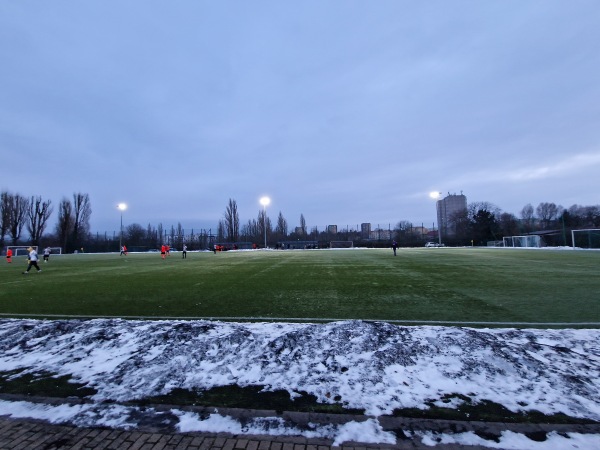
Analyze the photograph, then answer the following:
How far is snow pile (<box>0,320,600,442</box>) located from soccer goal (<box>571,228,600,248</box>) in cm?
4728

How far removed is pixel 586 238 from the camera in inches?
1655

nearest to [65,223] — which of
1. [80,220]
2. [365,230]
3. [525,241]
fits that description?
[80,220]

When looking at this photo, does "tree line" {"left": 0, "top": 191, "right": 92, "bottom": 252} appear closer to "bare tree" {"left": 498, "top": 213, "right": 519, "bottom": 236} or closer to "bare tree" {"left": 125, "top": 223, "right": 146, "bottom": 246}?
"bare tree" {"left": 125, "top": 223, "right": 146, "bottom": 246}

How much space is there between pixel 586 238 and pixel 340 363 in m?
52.4

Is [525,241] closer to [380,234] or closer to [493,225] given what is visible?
[493,225]

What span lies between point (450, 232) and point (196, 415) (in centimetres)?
9813

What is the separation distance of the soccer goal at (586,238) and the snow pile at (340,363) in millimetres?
47276

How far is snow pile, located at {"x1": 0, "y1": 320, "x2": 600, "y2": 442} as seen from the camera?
3.57 metres

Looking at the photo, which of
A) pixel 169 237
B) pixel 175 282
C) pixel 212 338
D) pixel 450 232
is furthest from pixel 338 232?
pixel 212 338

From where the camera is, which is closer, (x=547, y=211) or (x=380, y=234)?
(x=380, y=234)

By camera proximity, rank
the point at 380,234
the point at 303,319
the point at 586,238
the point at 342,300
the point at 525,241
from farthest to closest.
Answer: the point at 380,234 → the point at 525,241 → the point at 586,238 → the point at 342,300 → the point at 303,319

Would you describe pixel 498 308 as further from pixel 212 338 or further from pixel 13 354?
pixel 13 354

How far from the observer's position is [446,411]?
10.9 ft

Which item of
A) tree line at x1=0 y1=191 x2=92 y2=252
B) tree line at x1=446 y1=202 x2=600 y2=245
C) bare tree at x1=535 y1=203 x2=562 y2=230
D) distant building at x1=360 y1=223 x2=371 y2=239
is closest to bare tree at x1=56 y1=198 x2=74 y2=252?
tree line at x1=0 y1=191 x2=92 y2=252
